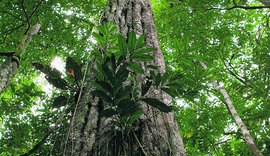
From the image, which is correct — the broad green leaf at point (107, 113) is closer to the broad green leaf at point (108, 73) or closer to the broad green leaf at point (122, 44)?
the broad green leaf at point (108, 73)

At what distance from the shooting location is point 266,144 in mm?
5742

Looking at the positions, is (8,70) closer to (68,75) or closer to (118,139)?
(68,75)

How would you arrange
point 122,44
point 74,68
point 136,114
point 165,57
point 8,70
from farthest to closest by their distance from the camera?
point 165,57
point 8,70
point 74,68
point 122,44
point 136,114

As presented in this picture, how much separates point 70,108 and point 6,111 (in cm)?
316

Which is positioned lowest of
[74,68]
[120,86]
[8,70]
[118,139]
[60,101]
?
[118,139]

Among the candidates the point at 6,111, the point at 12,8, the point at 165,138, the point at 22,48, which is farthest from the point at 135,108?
the point at 12,8

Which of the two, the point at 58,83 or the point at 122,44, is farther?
the point at 58,83

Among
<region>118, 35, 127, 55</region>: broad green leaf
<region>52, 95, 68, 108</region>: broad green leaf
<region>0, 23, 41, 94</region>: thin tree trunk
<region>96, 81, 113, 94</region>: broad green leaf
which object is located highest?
<region>0, 23, 41, 94</region>: thin tree trunk

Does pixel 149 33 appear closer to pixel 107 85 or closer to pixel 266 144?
pixel 107 85

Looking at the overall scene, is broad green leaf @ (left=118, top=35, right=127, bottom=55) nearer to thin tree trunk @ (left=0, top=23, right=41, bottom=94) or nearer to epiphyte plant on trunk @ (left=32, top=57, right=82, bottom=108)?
epiphyte plant on trunk @ (left=32, top=57, right=82, bottom=108)

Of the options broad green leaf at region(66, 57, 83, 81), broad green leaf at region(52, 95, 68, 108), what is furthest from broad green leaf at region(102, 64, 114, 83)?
broad green leaf at region(52, 95, 68, 108)

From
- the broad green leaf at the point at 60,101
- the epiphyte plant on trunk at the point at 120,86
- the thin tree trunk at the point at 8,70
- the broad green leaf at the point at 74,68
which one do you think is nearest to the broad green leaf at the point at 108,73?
the epiphyte plant on trunk at the point at 120,86

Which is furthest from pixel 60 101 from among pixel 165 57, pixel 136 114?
pixel 165 57

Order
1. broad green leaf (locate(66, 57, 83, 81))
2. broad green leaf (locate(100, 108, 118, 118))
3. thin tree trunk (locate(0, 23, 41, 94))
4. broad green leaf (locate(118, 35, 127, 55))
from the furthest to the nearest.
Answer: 1. thin tree trunk (locate(0, 23, 41, 94))
2. broad green leaf (locate(66, 57, 83, 81))
3. broad green leaf (locate(118, 35, 127, 55))
4. broad green leaf (locate(100, 108, 118, 118))
